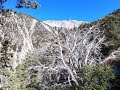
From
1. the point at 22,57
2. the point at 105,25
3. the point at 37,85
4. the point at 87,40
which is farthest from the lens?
the point at 105,25

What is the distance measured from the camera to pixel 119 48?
3622cm

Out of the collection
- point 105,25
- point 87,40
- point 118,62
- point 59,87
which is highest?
point 105,25

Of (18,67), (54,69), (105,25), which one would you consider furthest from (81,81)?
(105,25)

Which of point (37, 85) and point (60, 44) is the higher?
point (60, 44)

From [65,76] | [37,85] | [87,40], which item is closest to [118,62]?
[87,40]

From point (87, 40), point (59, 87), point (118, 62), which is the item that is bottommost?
point (59, 87)

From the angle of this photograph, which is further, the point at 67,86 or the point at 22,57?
the point at 22,57

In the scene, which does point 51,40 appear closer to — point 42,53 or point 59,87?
point 42,53

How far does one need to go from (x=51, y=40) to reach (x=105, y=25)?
15.3 metres

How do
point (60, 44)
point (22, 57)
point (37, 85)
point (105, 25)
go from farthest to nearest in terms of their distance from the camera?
point (105, 25), point (22, 57), point (37, 85), point (60, 44)

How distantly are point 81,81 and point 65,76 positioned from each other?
4143 millimetres

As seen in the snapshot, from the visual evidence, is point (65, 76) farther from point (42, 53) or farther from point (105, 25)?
point (105, 25)

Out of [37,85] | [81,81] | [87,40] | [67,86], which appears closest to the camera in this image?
[81,81]

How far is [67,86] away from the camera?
26.0m
